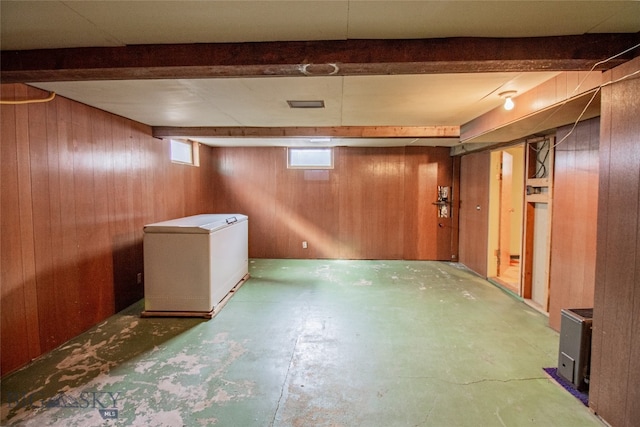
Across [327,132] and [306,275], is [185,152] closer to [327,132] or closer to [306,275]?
[327,132]

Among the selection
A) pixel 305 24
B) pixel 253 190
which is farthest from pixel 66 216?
pixel 253 190

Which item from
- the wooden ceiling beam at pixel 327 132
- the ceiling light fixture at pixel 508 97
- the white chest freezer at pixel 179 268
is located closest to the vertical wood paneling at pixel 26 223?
the white chest freezer at pixel 179 268

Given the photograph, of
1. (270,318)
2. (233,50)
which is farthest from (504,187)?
(233,50)

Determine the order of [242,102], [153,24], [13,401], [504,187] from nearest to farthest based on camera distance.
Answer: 1. [153,24]
2. [13,401]
3. [242,102]
4. [504,187]

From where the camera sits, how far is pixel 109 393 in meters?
2.05

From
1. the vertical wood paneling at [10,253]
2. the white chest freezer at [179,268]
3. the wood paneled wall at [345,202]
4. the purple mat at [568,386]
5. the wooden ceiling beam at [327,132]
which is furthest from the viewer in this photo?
the wood paneled wall at [345,202]

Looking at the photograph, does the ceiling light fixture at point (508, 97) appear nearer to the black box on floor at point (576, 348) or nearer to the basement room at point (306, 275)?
the basement room at point (306, 275)

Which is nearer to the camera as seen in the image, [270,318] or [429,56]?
[429,56]

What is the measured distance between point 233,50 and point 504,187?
14.7ft

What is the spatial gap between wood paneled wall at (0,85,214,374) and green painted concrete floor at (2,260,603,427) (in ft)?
0.87

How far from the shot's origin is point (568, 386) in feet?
7.00

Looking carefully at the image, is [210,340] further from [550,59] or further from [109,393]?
Answer: [550,59]

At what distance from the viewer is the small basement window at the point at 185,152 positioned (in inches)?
188

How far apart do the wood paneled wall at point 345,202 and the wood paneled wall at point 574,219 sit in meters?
2.84
